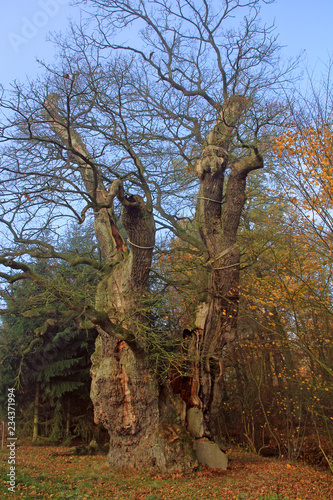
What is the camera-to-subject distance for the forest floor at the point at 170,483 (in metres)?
5.34

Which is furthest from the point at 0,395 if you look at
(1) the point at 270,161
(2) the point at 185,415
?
(1) the point at 270,161

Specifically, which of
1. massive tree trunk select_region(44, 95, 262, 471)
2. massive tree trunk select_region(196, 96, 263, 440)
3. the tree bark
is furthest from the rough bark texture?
the tree bark

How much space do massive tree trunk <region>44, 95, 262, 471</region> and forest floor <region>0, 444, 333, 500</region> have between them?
48 centimetres

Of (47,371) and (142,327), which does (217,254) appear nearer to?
(142,327)

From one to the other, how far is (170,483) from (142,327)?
2.46 meters

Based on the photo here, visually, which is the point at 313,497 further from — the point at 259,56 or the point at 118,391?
the point at 259,56

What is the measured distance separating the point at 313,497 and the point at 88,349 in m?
7.16

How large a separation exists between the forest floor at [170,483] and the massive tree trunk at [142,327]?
48cm

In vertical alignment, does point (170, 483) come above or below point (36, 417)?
below

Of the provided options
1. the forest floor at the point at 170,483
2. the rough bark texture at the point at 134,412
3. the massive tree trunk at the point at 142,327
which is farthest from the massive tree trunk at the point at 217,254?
the forest floor at the point at 170,483

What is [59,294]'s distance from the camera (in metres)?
6.12

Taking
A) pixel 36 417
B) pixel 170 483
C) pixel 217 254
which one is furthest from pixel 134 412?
pixel 36 417

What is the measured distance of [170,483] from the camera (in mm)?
6090

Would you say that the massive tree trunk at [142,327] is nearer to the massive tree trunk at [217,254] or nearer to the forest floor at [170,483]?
the massive tree trunk at [217,254]
